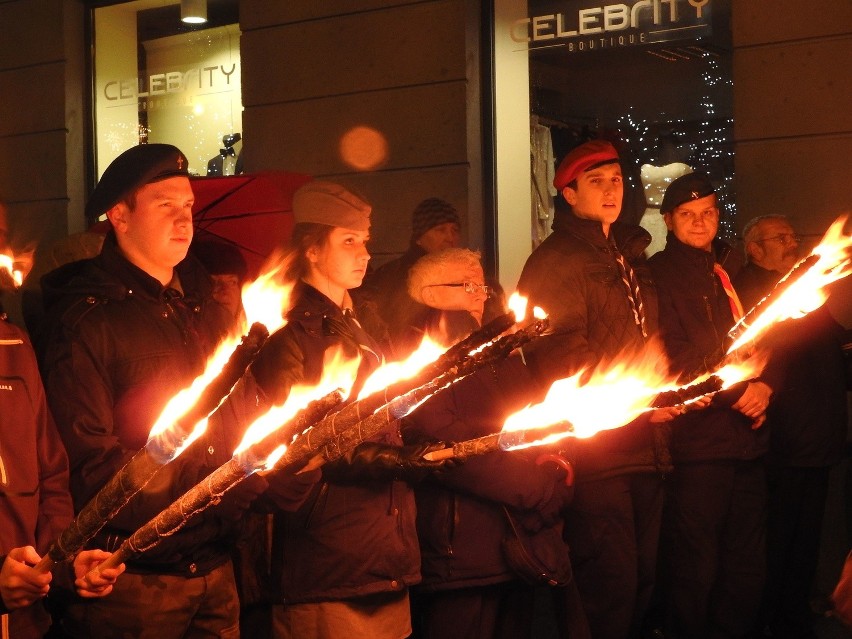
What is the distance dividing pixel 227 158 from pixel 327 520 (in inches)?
239

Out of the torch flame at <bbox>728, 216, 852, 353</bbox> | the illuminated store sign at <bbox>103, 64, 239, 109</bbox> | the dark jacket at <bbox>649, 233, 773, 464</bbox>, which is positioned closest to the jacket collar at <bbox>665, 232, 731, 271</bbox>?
the dark jacket at <bbox>649, 233, 773, 464</bbox>

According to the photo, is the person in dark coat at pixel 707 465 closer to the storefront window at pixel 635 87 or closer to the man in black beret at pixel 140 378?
the storefront window at pixel 635 87

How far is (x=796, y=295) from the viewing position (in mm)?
2979

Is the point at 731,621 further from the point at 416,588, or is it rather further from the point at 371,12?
the point at 371,12

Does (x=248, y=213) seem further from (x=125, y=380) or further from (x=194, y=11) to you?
Result: (x=194, y=11)

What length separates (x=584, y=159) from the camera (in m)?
5.80

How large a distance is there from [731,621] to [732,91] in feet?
11.6

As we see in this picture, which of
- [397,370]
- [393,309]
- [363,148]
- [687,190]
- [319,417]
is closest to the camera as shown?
[319,417]

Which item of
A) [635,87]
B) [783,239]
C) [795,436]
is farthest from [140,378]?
[635,87]

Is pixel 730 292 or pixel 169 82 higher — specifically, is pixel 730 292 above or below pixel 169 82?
below

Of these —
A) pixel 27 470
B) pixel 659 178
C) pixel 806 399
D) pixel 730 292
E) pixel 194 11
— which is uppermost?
pixel 194 11

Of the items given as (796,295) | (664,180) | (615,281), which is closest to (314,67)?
(664,180)

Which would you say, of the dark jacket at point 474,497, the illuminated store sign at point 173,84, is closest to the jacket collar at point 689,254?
the dark jacket at point 474,497

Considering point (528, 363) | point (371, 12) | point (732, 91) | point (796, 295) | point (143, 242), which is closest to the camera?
point (796, 295)
